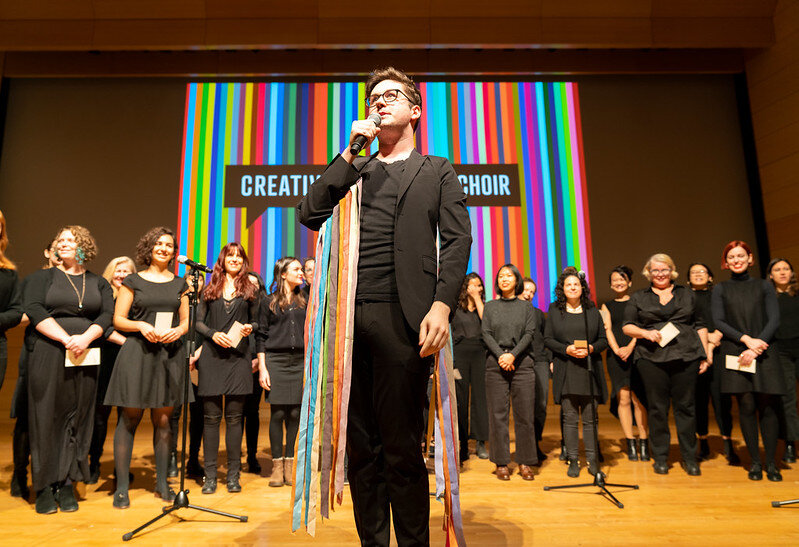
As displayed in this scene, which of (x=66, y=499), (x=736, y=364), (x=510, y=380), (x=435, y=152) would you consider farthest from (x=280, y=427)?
(x=435, y=152)

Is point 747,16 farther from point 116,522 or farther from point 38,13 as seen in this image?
point 38,13

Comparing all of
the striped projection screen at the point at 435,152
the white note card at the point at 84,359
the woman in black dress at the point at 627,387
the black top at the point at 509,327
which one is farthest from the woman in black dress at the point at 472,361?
the white note card at the point at 84,359

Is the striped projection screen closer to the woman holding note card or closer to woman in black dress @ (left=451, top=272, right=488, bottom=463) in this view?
woman in black dress @ (left=451, top=272, right=488, bottom=463)

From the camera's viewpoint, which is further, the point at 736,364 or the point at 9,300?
the point at 736,364

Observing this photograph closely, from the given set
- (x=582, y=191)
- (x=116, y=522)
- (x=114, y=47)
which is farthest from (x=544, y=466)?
(x=114, y=47)

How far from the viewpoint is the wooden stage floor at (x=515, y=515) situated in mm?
2332

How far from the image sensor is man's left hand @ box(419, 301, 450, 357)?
1.37 meters

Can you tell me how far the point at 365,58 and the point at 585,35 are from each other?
2.50 m

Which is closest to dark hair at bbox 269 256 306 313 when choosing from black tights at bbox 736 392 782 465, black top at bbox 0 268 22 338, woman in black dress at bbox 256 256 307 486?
woman in black dress at bbox 256 256 307 486

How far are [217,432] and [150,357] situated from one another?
67cm

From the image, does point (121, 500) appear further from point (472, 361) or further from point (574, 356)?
point (574, 356)

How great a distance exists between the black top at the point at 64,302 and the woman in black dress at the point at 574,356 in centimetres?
296

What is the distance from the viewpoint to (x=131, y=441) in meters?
2.96

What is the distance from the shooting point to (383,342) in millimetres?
1466
